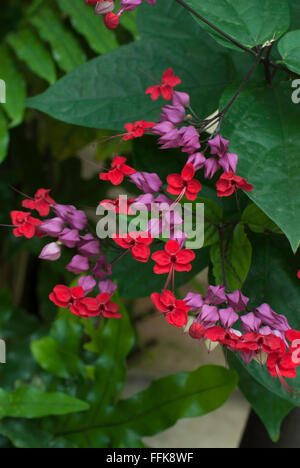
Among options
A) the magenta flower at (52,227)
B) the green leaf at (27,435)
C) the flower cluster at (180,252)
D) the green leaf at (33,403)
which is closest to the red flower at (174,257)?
the flower cluster at (180,252)

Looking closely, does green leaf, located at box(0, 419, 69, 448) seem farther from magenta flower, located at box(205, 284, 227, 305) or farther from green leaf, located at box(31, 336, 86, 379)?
magenta flower, located at box(205, 284, 227, 305)

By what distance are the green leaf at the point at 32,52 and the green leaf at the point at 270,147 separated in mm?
638

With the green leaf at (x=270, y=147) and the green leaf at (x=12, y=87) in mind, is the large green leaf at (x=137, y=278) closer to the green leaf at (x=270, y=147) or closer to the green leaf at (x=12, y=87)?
the green leaf at (x=270, y=147)

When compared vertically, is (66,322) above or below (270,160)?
below

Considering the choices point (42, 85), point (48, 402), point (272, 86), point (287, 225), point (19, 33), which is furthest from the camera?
point (42, 85)

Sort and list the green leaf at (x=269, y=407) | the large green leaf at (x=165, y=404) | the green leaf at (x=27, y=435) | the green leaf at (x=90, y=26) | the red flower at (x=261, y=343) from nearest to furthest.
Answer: the red flower at (x=261, y=343) → the green leaf at (x=269, y=407) → the large green leaf at (x=165, y=404) → the green leaf at (x=27, y=435) → the green leaf at (x=90, y=26)

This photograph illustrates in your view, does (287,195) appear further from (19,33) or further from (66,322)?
(19,33)

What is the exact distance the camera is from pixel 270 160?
376 millimetres

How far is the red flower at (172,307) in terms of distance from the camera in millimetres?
350

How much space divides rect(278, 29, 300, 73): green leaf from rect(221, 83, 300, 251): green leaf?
0.14ft

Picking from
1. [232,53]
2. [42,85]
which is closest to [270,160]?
[232,53]

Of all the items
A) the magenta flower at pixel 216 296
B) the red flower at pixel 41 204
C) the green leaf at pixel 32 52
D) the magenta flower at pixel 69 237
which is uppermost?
the green leaf at pixel 32 52

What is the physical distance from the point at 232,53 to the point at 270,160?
0.63 ft

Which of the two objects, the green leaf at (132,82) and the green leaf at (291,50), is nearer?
the green leaf at (291,50)
